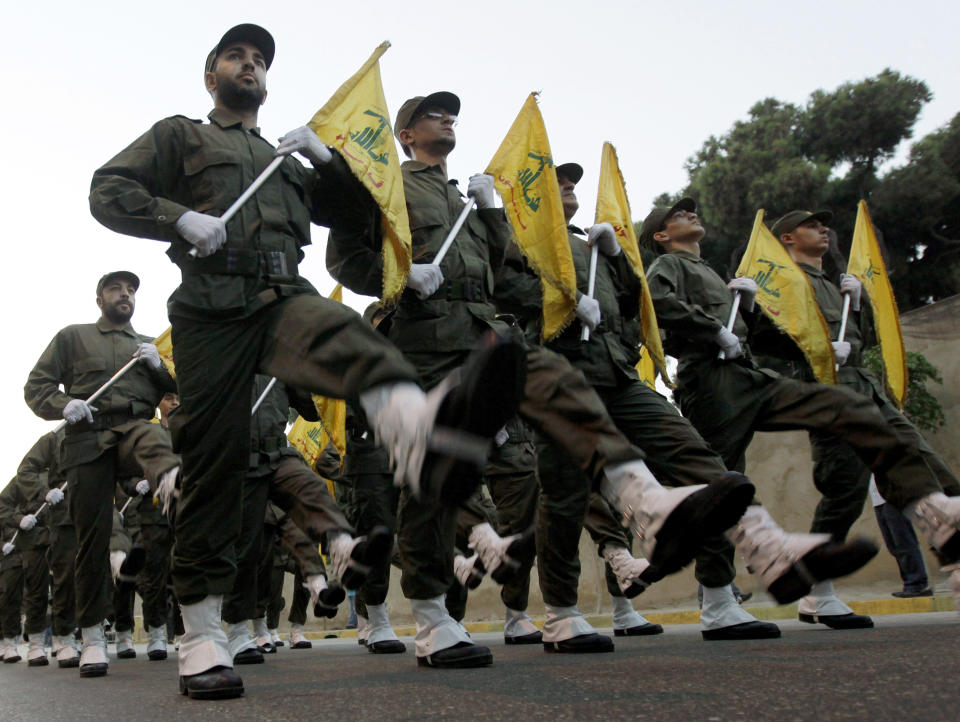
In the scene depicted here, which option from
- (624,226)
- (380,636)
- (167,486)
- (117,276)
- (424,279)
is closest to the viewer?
(424,279)

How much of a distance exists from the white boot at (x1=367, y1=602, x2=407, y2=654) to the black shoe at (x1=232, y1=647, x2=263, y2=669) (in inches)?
35.0

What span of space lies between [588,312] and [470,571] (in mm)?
2199

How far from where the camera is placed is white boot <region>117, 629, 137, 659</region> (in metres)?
9.85

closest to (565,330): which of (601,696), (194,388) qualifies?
(194,388)

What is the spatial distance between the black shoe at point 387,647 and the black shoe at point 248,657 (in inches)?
34.6

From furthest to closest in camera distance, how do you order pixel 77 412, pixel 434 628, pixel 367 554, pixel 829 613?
1. pixel 77 412
2. pixel 829 613
3. pixel 367 554
4. pixel 434 628

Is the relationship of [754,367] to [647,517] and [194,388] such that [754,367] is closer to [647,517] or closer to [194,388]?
[647,517]

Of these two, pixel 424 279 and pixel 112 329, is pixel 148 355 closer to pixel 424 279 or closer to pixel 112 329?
pixel 112 329

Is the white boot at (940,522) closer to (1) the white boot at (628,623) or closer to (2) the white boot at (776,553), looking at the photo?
(2) the white boot at (776,553)

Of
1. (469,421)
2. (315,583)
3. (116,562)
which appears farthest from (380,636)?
(469,421)

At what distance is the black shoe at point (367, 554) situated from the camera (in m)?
4.92

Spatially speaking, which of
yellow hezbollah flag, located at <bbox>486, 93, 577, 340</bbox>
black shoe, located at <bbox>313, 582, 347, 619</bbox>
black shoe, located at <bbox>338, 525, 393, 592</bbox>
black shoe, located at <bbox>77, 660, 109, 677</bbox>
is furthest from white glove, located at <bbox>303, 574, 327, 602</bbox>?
yellow hezbollah flag, located at <bbox>486, 93, 577, 340</bbox>

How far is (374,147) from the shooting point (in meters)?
4.85

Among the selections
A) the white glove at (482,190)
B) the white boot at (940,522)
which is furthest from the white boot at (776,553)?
the white glove at (482,190)
